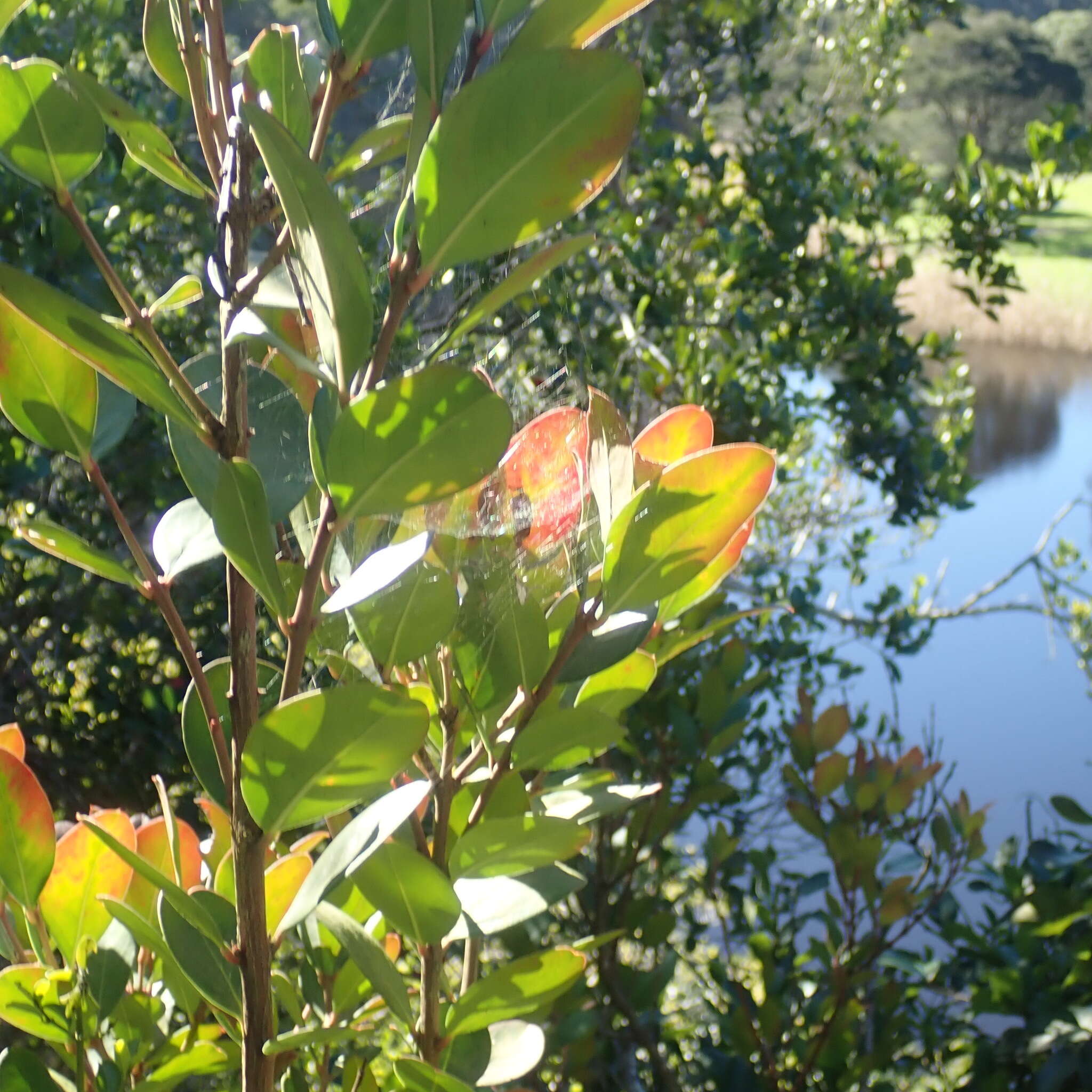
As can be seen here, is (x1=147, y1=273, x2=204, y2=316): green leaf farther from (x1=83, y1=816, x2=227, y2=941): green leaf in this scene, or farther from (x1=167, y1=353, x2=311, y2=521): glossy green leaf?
(x1=83, y1=816, x2=227, y2=941): green leaf

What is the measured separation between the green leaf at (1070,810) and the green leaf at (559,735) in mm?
769

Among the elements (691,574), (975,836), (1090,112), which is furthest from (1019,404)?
(691,574)

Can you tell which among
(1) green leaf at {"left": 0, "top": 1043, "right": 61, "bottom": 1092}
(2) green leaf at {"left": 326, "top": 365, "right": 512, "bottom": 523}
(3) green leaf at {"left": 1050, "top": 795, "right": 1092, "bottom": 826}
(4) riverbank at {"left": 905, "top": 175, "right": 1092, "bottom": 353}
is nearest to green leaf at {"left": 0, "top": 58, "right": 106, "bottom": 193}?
(2) green leaf at {"left": 326, "top": 365, "right": 512, "bottom": 523}

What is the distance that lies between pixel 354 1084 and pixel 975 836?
30.3 inches

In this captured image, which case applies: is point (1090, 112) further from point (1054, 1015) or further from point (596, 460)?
point (596, 460)

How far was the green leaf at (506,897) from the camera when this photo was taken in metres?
Answer: 0.36

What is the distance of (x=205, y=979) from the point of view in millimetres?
334

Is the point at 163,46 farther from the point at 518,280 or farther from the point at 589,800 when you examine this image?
the point at 589,800

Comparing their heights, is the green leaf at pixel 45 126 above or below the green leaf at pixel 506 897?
above

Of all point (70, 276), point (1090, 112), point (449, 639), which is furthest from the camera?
point (1090, 112)

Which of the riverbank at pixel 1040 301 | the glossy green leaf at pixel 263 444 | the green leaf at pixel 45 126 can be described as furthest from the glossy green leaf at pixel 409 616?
the riverbank at pixel 1040 301

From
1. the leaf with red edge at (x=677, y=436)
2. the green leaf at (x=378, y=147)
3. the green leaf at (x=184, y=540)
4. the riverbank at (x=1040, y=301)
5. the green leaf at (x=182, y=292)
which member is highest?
the riverbank at (x=1040, y=301)

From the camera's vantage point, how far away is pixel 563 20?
11.6 inches

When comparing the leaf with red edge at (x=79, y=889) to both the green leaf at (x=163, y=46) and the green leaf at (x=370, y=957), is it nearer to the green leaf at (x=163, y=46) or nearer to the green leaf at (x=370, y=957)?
the green leaf at (x=370, y=957)
